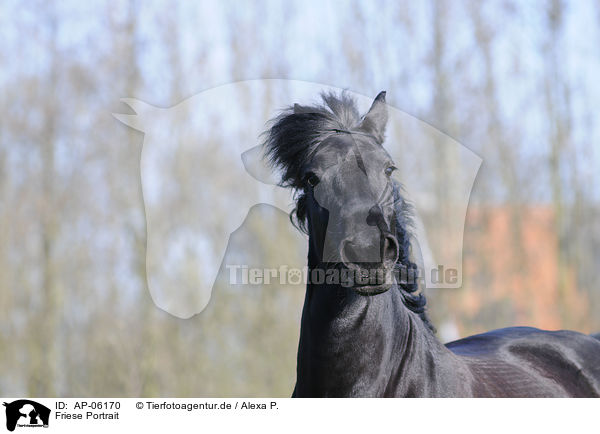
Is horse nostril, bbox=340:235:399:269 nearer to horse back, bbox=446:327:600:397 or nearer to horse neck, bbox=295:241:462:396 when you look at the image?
horse neck, bbox=295:241:462:396

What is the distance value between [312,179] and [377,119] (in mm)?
458

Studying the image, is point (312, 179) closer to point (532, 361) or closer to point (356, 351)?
point (356, 351)

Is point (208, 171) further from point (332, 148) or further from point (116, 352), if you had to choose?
point (332, 148)

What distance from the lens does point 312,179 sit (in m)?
2.39
